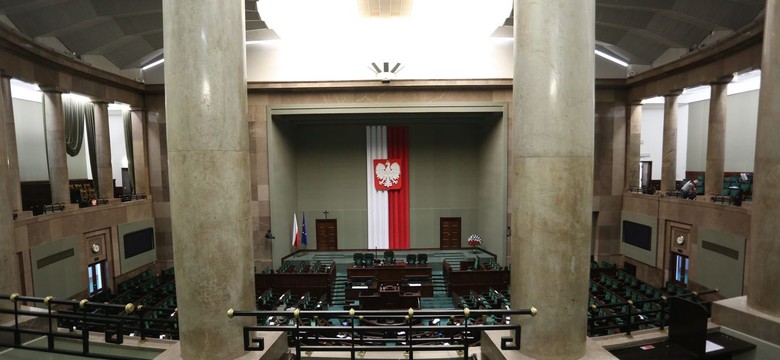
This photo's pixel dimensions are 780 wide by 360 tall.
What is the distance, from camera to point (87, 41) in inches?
489

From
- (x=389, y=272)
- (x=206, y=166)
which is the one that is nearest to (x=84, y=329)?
(x=206, y=166)

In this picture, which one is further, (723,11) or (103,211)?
(103,211)

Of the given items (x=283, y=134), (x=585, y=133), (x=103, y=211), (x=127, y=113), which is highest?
(x=127, y=113)

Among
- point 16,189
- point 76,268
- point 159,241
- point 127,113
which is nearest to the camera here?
point 16,189

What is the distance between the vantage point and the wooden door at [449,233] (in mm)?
18391

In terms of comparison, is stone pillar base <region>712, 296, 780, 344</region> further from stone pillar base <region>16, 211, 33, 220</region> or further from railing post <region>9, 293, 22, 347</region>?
stone pillar base <region>16, 211, 33, 220</region>

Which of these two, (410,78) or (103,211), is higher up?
(410,78)

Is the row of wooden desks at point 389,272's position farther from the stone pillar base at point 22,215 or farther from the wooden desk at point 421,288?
the stone pillar base at point 22,215

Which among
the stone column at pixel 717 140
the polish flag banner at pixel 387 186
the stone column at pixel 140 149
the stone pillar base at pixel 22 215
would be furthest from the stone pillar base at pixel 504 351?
the stone column at pixel 140 149

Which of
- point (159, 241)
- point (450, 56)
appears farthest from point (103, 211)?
point (450, 56)

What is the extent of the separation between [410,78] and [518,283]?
12315mm

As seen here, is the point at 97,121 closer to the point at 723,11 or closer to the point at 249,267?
the point at 249,267

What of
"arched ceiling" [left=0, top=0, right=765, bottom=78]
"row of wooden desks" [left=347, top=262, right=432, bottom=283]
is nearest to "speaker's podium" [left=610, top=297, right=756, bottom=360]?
"row of wooden desks" [left=347, top=262, right=432, bottom=283]

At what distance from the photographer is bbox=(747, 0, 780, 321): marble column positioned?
13.1 ft
